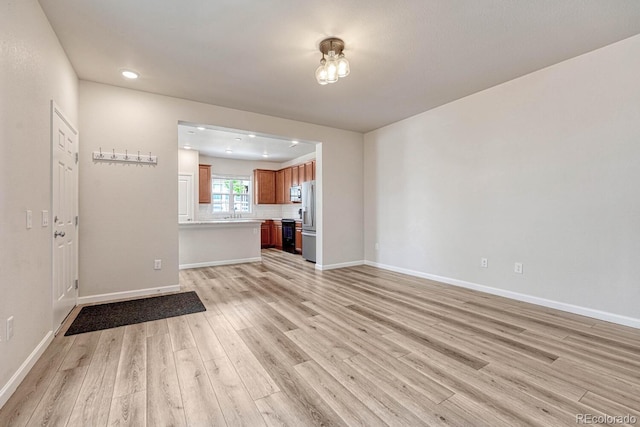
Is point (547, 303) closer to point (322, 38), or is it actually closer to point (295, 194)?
point (322, 38)

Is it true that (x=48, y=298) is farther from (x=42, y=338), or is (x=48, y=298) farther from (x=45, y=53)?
(x=45, y=53)

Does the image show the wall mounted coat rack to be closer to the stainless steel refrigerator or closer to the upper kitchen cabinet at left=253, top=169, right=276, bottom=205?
the stainless steel refrigerator

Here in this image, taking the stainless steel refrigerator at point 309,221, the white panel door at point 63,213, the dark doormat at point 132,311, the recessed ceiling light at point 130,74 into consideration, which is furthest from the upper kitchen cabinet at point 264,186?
the white panel door at point 63,213

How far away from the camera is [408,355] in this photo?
84.3 inches

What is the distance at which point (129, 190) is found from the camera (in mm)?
3609

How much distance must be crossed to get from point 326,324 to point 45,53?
3384 mm

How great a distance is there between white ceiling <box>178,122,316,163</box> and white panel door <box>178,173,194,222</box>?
0.86m

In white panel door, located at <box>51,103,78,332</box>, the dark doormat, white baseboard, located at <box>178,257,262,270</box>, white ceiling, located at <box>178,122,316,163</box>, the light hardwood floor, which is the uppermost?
white ceiling, located at <box>178,122,316,163</box>

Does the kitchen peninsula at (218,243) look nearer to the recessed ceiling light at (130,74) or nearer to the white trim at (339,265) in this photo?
the white trim at (339,265)

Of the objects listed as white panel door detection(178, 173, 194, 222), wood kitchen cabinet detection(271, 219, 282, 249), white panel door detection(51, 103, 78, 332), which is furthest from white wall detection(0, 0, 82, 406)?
wood kitchen cabinet detection(271, 219, 282, 249)

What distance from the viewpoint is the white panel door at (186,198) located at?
7426mm

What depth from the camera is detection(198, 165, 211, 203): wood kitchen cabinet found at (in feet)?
25.6

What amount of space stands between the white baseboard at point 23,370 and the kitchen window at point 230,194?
6257 millimetres

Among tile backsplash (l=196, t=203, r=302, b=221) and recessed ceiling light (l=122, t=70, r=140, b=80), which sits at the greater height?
Answer: recessed ceiling light (l=122, t=70, r=140, b=80)
